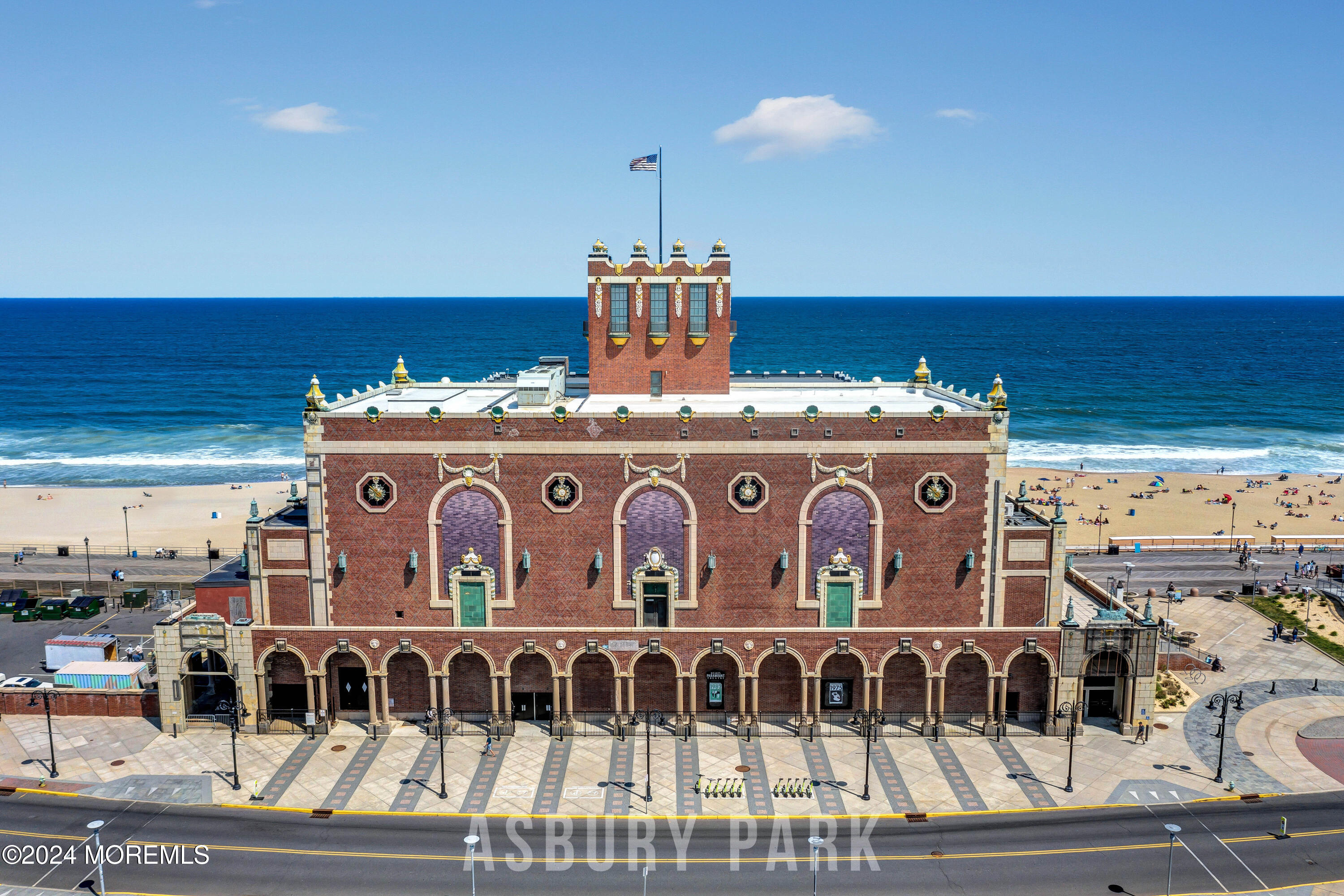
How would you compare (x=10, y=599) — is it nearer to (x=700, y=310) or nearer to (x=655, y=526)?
(x=655, y=526)

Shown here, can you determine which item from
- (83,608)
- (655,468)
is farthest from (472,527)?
(83,608)

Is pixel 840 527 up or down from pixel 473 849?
up

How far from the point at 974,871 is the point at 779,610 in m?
18.1

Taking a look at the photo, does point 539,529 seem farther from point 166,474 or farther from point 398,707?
point 166,474

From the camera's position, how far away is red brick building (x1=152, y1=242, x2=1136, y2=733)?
2197 inches

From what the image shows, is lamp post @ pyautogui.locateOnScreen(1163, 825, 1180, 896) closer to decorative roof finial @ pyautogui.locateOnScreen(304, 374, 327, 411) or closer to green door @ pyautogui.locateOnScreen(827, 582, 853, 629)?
green door @ pyautogui.locateOnScreen(827, 582, 853, 629)

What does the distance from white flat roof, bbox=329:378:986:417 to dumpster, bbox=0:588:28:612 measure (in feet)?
132

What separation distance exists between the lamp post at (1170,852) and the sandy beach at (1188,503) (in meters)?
63.6

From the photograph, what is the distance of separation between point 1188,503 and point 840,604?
87548 millimetres

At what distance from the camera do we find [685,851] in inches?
1809

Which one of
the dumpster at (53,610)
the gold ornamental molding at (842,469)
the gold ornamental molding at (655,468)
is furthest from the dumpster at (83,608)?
the gold ornamental molding at (842,469)

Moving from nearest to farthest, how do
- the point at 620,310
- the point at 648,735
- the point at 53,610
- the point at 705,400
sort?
the point at 648,735 < the point at 705,400 < the point at 620,310 < the point at 53,610

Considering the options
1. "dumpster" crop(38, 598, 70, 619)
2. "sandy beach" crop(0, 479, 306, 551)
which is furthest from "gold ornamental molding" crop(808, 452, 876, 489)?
"sandy beach" crop(0, 479, 306, 551)

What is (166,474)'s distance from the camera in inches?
5645
